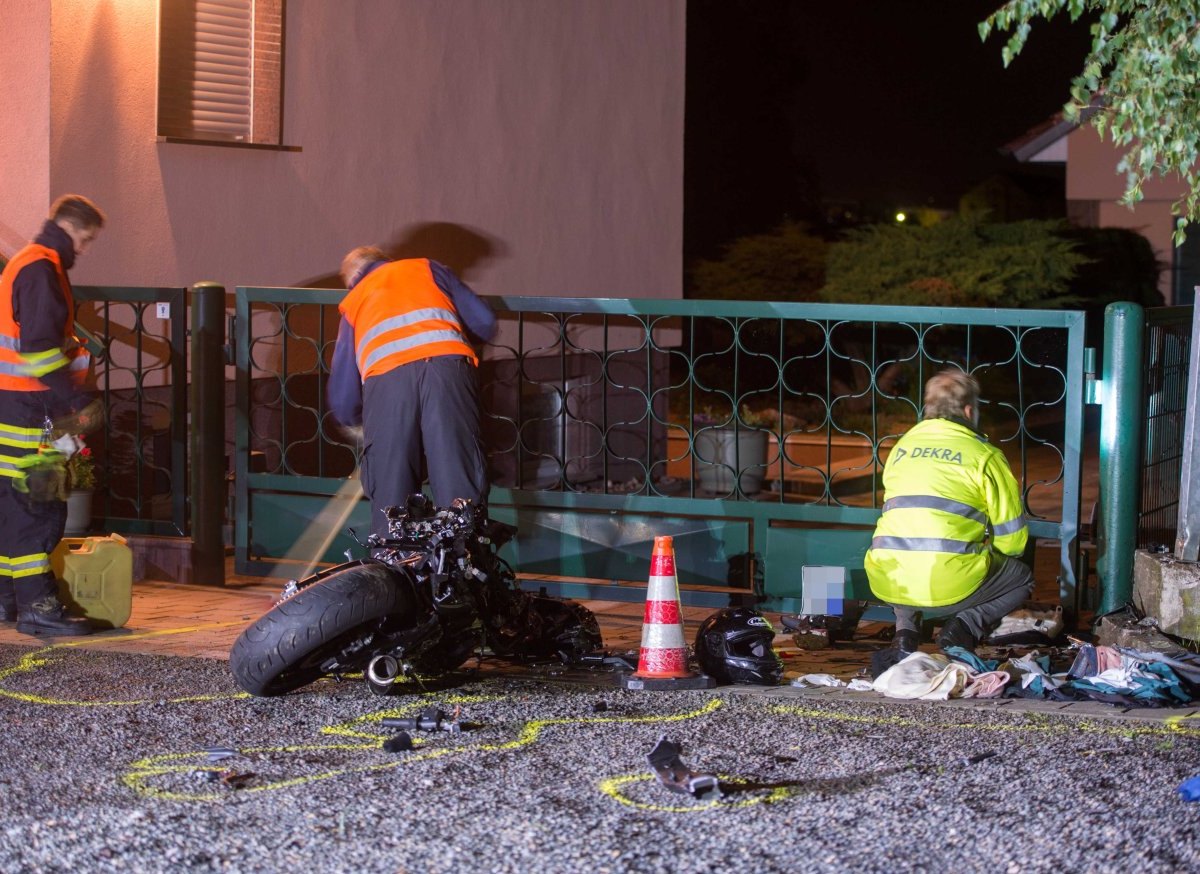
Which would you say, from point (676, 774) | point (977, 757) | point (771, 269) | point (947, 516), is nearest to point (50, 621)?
point (676, 774)

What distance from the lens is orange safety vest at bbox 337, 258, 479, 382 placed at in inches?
305

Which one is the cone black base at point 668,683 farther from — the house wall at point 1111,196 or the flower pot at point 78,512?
the house wall at point 1111,196

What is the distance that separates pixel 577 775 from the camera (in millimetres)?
5043

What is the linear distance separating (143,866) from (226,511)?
5610 mm

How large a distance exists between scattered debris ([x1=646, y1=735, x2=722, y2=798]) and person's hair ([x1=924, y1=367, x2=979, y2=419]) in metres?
2.54

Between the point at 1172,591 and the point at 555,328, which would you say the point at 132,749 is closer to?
the point at 1172,591

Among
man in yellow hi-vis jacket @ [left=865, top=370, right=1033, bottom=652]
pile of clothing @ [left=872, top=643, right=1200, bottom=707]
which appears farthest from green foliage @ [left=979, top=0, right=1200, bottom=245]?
pile of clothing @ [left=872, top=643, right=1200, bottom=707]

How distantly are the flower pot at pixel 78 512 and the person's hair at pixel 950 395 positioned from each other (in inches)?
200

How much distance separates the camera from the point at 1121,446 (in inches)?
297

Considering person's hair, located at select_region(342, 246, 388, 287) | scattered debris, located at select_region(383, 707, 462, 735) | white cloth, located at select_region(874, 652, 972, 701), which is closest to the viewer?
scattered debris, located at select_region(383, 707, 462, 735)

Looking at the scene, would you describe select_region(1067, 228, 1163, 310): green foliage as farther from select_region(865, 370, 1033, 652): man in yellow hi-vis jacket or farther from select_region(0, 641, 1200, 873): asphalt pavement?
select_region(0, 641, 1200, 873): asphalt pavement

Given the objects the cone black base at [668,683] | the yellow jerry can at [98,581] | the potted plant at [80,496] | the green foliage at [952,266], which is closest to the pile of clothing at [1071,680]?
the cone black base at [668,683]

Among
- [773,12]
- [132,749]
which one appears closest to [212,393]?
[132,749]

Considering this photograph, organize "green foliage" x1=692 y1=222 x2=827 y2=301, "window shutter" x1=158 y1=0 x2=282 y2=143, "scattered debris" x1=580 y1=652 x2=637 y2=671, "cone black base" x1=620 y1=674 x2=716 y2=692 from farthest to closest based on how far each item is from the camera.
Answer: "green foliage" x1=692 y1=222 x2=827 y2=301
"window shutter" x1=158 y1=0 x2=282 y2=143
"scattered debris" x1=580 y1=652 x2=637 y2=671
"cone black base" x1=620 y1=674 x2=716 y2=692
